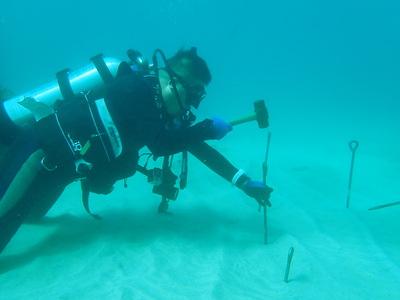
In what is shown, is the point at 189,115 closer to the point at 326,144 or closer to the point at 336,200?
the point at 336,200

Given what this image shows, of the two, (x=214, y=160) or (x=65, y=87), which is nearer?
(x=65, y=87)

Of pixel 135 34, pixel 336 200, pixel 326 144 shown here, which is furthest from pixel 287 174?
pixel 135 34

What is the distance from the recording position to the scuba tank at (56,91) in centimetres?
339

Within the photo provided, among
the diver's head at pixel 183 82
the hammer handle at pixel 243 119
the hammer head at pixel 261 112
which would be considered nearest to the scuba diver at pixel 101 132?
the diver's head at pixel 183 82

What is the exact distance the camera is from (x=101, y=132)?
3.06 meters

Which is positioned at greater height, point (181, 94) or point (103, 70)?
point (103, 70)

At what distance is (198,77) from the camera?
3291 millimetres

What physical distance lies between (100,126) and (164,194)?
1.19 meters

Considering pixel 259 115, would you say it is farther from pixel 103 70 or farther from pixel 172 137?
pixel 103 70

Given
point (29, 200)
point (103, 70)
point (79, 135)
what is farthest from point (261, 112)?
point (29, 200)

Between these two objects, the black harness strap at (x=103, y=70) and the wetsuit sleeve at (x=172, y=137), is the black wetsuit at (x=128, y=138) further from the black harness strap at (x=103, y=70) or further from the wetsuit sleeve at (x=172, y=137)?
the black harness strap at (x=103, y=70)

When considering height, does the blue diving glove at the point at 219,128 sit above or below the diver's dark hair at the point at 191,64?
→ below

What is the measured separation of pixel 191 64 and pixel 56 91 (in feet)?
5.90

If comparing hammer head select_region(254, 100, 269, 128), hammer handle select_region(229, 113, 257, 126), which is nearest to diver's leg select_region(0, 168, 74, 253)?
hammer handle select_region(229, 113, 257, 126)
